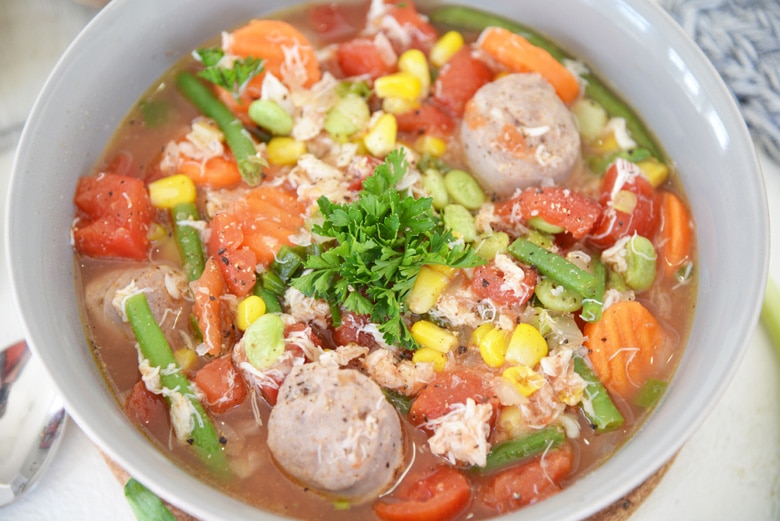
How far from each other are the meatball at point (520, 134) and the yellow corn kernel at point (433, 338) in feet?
2.82

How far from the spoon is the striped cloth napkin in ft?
12.4

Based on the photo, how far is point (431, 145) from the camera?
13.4 feet

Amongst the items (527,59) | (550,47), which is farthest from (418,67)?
(550,47)

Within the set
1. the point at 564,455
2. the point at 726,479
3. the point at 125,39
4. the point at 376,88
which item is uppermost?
the point at 125,39

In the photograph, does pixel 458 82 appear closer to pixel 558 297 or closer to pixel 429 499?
pixel 558 297

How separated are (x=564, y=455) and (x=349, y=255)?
1.20 metres

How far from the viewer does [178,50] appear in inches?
165

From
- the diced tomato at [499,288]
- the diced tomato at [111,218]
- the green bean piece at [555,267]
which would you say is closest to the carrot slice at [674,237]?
the green bean piece at [555,267]

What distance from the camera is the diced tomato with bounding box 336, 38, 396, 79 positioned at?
4273 millimetres

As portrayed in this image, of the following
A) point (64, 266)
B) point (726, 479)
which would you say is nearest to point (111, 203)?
point (64, 266)

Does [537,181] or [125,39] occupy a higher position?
[125,39]

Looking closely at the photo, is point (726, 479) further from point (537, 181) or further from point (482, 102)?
point (482, 102)

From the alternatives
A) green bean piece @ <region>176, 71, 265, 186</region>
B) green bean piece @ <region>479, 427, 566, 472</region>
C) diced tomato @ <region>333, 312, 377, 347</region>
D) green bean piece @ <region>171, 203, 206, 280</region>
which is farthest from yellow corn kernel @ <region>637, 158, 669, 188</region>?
green bean piece @ <region>171, 203, 206, 280</region>

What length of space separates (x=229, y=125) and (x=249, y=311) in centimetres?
109
